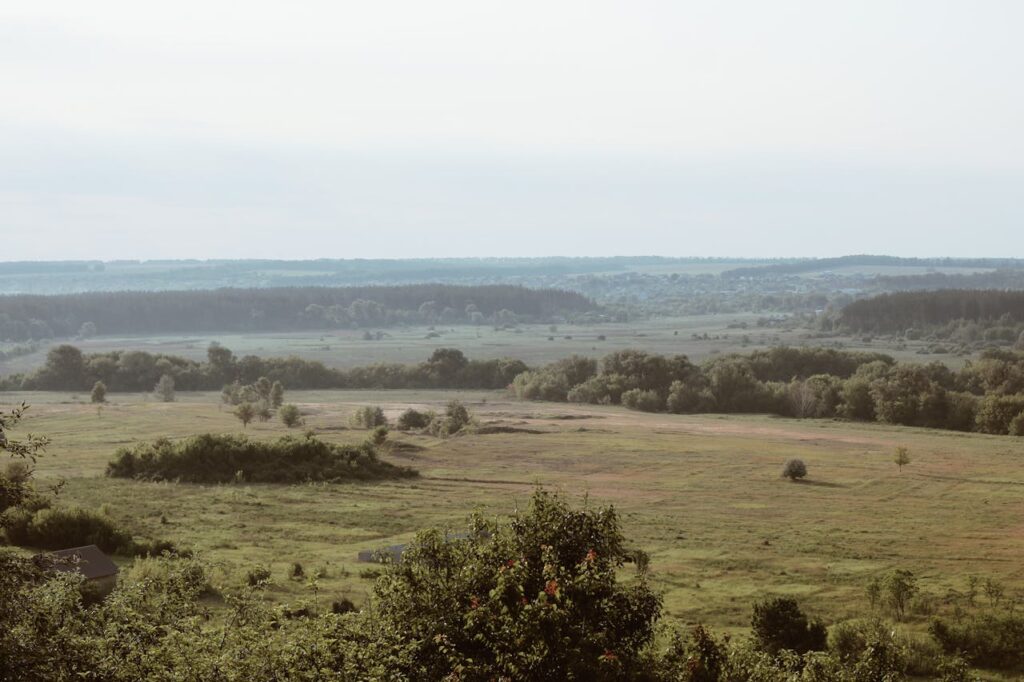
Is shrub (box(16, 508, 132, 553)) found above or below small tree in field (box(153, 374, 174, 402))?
above

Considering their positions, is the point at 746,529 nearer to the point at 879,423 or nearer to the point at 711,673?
the point at 711,673

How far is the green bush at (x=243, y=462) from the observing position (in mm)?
79938

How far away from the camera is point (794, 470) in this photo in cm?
8050

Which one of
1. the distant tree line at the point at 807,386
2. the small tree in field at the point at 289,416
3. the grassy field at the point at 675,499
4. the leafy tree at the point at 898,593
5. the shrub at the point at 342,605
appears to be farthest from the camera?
the distant tree line at the point at 807,386

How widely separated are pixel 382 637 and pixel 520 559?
Result: 354cm

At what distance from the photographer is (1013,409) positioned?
107m

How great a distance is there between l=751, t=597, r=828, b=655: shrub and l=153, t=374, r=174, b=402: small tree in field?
11264cm

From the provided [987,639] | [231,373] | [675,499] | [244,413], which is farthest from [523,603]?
[231,373]

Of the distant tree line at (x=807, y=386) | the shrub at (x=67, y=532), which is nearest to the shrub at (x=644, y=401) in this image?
the distant tree line at (x=807, y=386)

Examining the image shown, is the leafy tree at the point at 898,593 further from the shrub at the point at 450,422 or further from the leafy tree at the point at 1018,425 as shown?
the leafy tree at the point at 1018,425

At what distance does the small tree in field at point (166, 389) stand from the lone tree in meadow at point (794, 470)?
86.0 metres

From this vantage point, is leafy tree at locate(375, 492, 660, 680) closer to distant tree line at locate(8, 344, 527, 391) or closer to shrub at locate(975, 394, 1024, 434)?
shrub at locate(975, 394, 1024, 434)

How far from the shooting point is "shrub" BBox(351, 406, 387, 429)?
109875 millimetres

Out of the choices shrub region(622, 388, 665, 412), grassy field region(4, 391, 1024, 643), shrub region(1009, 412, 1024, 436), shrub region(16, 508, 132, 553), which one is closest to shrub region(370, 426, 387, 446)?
grassy field region(4, 391, 1024, 643)
